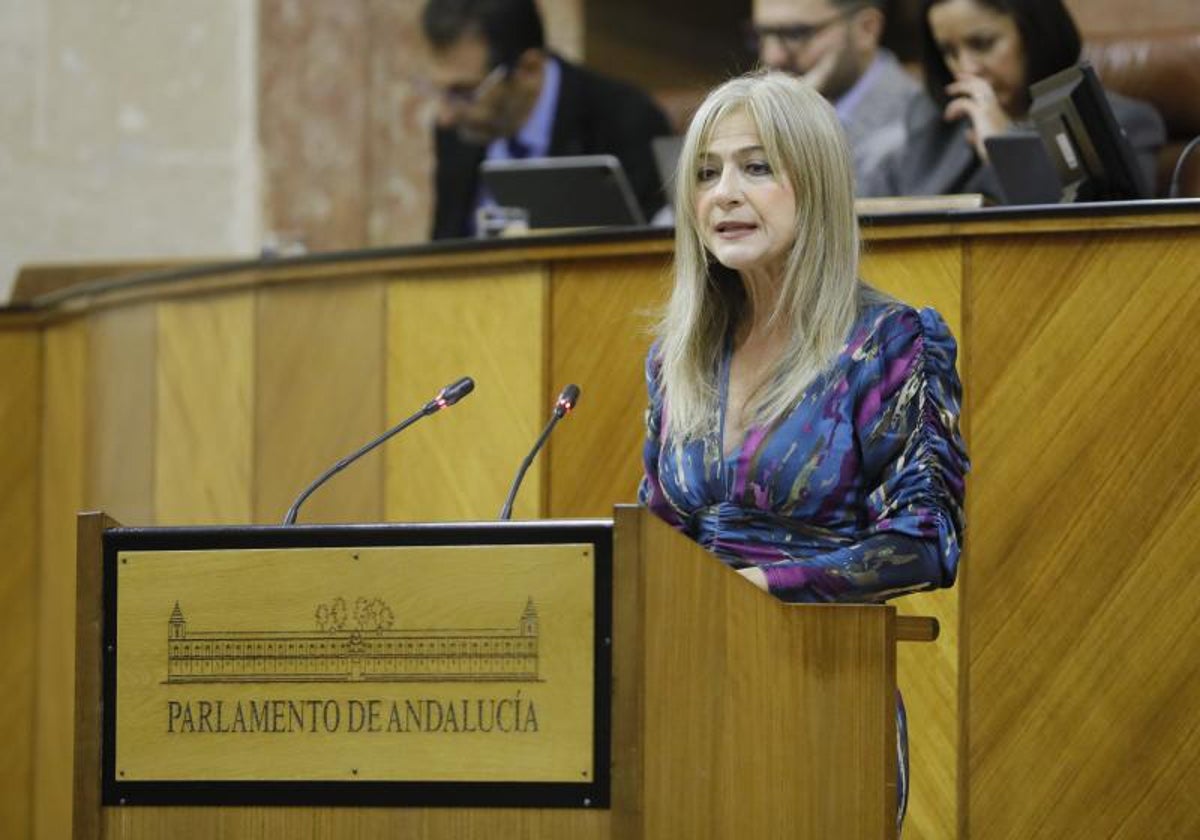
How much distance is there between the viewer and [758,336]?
9.25 ft

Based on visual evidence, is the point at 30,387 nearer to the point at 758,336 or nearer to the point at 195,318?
the point at 195,318

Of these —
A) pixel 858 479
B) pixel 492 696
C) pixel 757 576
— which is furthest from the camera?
pixel 858 479

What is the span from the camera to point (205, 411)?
4648 mm

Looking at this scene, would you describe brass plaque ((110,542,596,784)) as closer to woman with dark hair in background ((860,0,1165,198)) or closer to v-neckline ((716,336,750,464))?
v-neckline ((716,336,750,464))

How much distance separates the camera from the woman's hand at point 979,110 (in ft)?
15.2

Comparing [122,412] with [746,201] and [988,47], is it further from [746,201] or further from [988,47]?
[746,201]

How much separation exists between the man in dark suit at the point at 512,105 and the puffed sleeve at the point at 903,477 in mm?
3257

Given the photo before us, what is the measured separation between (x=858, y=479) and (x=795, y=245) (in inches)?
12.5

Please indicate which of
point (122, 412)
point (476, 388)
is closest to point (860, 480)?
point (476, 388)

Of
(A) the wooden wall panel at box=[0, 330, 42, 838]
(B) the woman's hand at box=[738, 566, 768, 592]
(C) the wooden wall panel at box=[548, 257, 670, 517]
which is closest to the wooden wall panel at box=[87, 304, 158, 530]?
(A) the wooden wall panel at box=[0, 330, 42, 838]

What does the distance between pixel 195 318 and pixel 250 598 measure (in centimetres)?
227

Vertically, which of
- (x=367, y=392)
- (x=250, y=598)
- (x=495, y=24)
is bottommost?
(x=250, y=598)

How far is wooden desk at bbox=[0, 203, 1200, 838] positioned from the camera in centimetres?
344

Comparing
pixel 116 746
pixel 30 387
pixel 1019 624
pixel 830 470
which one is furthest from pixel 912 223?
pixel 30 387
